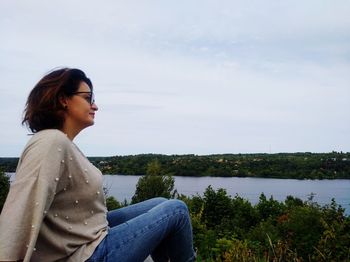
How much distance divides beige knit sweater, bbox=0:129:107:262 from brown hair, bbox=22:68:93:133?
0.13 m

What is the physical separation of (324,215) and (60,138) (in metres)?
5.72

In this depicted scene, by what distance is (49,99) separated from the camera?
189 centimetres

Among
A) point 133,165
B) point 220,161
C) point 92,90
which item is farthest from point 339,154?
point 92,90

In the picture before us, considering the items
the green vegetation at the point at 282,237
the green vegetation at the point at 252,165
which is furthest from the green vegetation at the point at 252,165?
the green vegetation at the point at 282,237

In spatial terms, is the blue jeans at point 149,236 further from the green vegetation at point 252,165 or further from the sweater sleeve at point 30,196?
the green vegetation at point 252,165

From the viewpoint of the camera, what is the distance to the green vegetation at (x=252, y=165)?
34156 millimetres

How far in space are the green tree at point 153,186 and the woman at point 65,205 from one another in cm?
1186

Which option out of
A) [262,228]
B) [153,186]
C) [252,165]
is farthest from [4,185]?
[252,165]

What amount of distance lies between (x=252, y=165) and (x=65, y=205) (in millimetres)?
43934

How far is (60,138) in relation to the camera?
174 centimetres

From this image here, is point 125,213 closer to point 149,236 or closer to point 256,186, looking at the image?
point 149,236

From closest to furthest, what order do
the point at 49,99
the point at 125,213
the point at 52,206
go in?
the point at 52,206, the point at 49,99, the point at 125,213

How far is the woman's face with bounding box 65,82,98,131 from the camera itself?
1950 mm

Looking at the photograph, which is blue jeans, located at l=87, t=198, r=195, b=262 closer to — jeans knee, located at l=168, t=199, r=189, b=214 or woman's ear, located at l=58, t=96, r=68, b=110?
jeans knee, located at l=168, t=199, r=189, b=214
